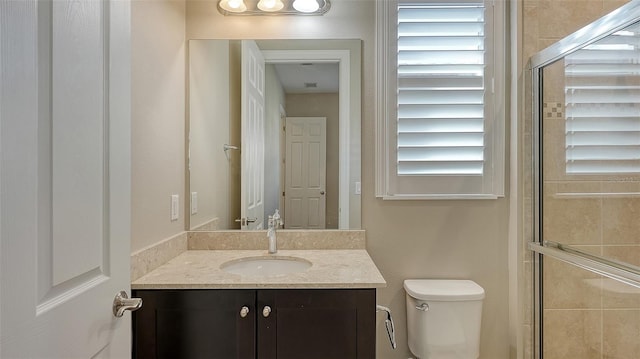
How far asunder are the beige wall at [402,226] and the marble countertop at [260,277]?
25 cm

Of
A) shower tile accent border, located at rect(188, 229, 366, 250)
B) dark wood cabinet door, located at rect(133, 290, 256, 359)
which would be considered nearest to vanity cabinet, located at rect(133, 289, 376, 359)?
dark wood cabinet door, located at rect(133, 290, 256, 359)

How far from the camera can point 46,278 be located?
25.5 inches

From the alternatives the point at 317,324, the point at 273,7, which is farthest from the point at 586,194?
the point at 273,7

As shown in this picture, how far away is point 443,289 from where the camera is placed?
65.1 inches

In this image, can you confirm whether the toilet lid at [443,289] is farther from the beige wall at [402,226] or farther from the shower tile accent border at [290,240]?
the shower tile accent border at [290,240]

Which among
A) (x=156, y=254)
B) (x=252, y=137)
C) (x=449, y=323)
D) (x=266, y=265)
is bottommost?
(x=449, y=323)

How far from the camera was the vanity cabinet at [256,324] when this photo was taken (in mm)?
1234

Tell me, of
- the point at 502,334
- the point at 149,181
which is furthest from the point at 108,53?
the point at 502,334

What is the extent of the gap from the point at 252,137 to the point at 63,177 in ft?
3.81

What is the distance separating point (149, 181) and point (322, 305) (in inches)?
32.3

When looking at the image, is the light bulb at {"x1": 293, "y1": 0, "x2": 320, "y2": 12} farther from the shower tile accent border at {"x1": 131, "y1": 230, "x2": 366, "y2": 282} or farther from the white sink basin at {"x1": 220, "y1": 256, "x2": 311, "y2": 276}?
the white sink basin at {"x1": 220, "y1": 256, "x2": 311, "y2": 276}

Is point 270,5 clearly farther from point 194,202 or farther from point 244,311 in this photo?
point 244,311

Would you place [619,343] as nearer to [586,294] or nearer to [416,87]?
[586,294]

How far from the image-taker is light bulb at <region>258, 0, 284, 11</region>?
1766 mm
